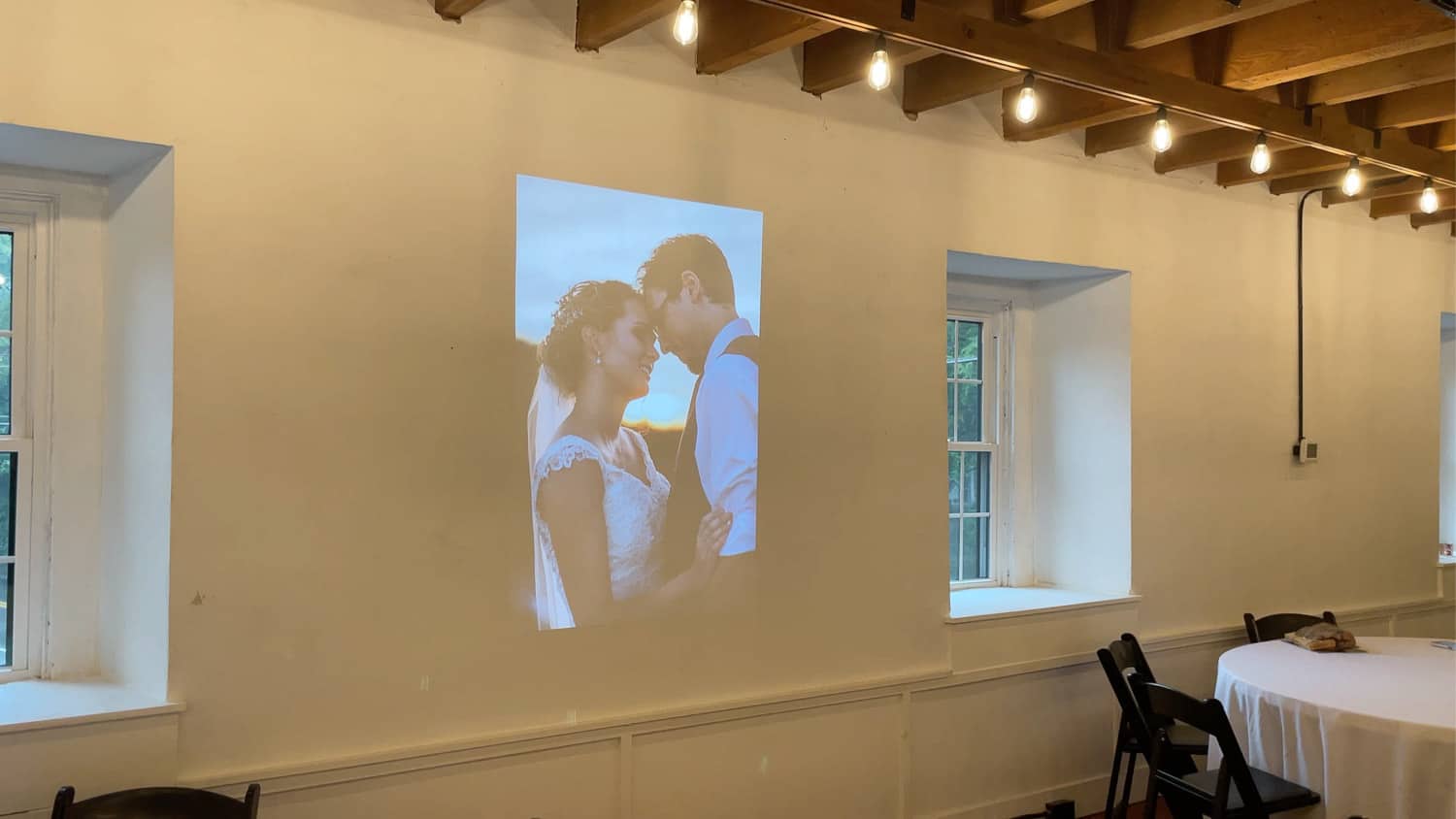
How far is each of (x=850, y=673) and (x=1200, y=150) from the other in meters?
2.80

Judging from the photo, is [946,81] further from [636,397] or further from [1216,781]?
[1216,781]

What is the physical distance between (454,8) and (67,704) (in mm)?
2187

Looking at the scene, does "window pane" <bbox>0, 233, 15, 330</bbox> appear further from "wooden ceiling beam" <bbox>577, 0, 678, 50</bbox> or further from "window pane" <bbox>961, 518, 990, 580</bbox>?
"window pane" <bbox>961, 518, 990, 580</bbox>

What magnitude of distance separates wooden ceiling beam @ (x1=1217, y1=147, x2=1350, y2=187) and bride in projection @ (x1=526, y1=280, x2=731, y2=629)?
2944mm

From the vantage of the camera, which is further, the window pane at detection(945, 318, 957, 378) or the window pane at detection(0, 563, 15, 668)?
the window pane at detection(945, 318, 957, 378)

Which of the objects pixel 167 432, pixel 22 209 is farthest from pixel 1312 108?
pixel 22 209

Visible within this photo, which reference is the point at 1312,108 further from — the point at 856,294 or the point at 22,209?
the point at 22,209

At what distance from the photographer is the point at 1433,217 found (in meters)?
6.02

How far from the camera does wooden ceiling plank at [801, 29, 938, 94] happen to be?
11.9 ft

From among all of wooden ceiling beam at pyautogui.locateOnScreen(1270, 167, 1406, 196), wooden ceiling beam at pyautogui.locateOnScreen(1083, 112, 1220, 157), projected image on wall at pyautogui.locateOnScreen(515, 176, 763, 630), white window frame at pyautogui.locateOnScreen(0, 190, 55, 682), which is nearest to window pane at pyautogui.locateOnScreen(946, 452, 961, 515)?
wooden ceiling beam at pyautogui.locateOnScreen(1083, 112, 1220, 157)

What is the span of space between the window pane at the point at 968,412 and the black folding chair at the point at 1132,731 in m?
1.21

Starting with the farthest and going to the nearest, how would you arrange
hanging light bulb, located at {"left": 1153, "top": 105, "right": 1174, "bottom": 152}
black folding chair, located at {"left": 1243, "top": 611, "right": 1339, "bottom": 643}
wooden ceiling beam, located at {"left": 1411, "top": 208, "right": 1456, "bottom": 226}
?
1. wooden ceiling beam, located at {"left": 1411, "top": 208, "right": 1456, "bottom": 226}
2. black folding chair, located at {"left": 1243, "top": 611, "right": 1339, "bottom": 643}
3. hanging light bulb, located at {"left": 1153, "top": 105, "right": 1174, "bottom": 152}

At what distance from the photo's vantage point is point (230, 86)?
9.48 ft

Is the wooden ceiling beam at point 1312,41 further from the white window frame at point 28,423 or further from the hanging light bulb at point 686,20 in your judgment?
the white window frame at point 28,423
